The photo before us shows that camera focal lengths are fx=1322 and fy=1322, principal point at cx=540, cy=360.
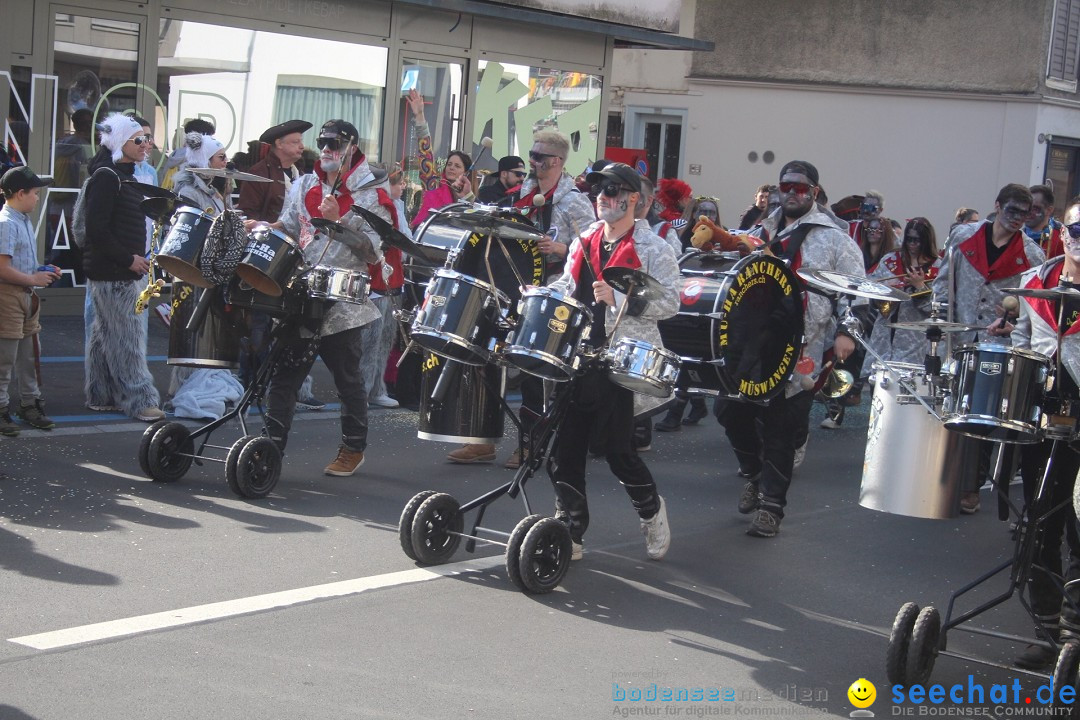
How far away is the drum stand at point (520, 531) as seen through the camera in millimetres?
6020

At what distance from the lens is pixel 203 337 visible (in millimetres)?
7660

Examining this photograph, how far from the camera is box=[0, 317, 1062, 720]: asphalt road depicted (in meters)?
4.84

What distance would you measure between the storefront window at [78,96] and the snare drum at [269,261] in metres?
6.51

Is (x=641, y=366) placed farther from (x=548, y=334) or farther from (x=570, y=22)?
(x=570, y=22)

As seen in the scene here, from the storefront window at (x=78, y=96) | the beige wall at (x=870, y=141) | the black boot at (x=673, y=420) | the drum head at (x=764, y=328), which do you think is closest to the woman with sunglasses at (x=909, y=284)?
the black boot at (x=673, y=420)

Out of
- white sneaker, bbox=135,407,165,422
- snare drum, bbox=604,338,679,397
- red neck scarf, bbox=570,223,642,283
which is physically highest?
red neck scarf, bbox=570,223,642,283

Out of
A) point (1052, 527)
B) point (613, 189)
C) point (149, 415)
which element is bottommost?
point (149, 415)

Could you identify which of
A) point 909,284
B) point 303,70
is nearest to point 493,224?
point 909,284

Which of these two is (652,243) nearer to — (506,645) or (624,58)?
(506,645)

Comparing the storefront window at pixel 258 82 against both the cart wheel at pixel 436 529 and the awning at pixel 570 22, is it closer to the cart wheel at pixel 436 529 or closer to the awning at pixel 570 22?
the awning at pixel 570 22

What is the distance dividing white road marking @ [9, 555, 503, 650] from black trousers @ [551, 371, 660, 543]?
1.64 feet

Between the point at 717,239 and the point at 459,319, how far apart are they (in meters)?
3.23

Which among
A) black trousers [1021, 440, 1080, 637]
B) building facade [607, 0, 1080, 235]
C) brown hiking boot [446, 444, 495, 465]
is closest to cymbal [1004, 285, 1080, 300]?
black trousers [1021, 440, 1080, 637]

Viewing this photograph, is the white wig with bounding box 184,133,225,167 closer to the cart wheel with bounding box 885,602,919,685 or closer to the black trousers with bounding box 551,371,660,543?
the black trousers with bounding box 551,371,660,543
